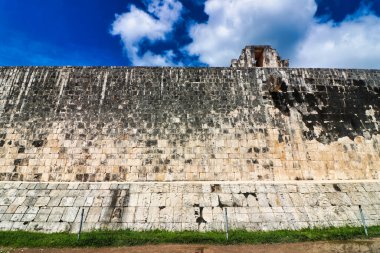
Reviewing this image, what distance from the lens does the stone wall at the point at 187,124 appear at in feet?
36.7

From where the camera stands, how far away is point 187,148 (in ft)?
37.4

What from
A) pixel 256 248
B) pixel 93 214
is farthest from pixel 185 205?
pixel 93 214

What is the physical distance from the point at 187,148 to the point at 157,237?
3665 millimetres

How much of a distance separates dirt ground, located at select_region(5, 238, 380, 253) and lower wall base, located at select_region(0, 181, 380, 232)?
1.03 metres

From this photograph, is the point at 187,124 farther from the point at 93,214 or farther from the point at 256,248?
the point at 256,248

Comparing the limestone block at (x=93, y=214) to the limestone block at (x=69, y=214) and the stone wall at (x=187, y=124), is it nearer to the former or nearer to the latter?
the limestone block at (x=69, y=214)

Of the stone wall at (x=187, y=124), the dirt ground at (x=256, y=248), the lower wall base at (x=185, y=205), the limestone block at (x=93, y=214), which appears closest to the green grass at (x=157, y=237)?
the dirt ground at (x=256, y=248)

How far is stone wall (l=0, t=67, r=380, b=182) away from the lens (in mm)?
11172

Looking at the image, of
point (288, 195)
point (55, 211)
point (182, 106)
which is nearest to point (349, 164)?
point (288, 195)

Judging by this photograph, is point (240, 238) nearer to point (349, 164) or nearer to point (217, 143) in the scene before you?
point (217, 143)

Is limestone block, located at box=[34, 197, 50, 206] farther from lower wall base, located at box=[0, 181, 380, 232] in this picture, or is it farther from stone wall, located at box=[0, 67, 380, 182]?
stone wall, located at box=[0, 67, 380, 182]

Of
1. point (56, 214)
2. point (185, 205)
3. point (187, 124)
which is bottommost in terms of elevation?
point (56, 214)

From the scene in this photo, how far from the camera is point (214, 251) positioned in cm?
786

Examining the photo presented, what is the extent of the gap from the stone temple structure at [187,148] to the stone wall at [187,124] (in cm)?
4
